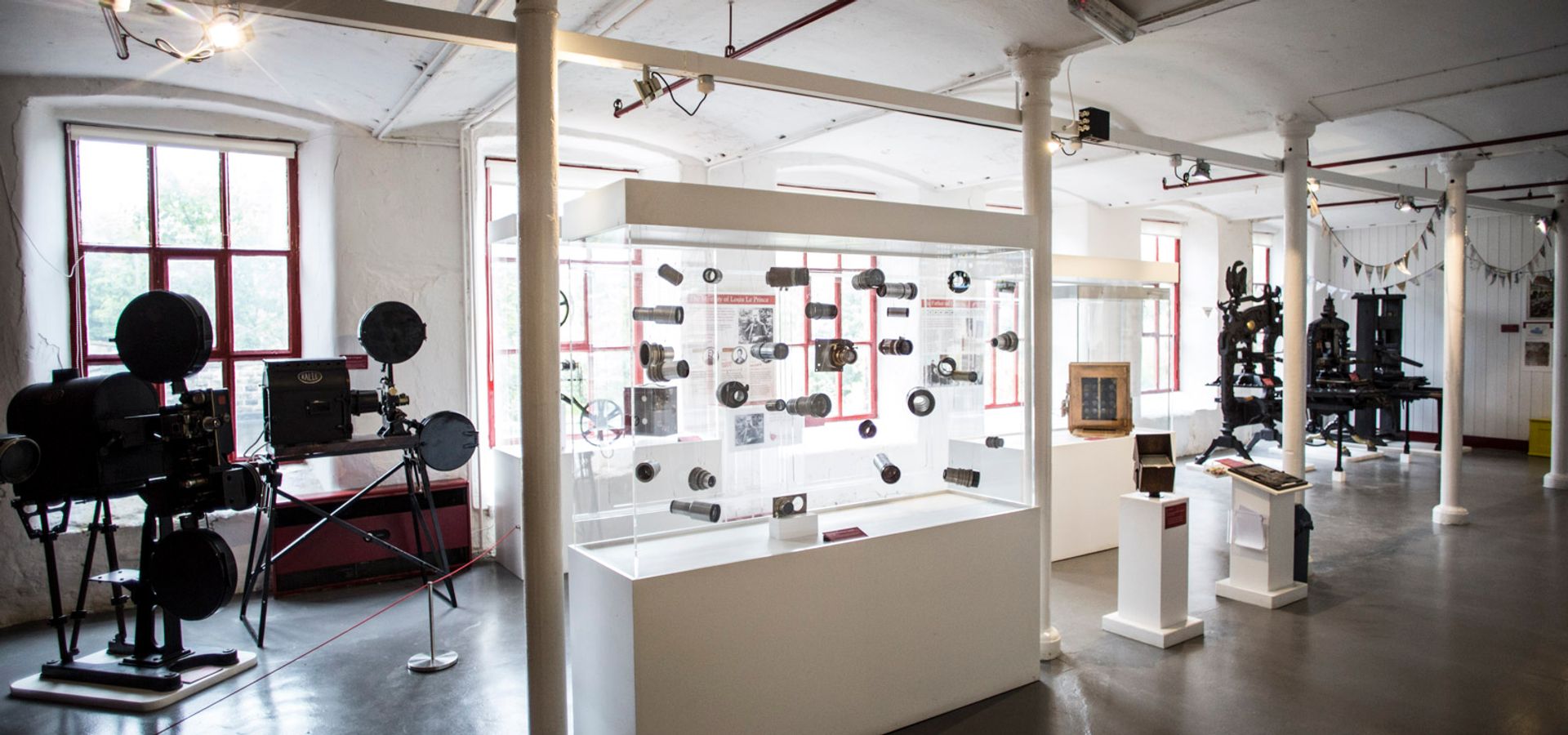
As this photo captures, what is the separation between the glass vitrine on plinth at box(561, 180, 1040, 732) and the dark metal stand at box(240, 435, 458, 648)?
1.88 m

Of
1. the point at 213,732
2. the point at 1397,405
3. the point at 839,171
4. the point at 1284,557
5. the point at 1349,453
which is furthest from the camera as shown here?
the point at 1397,405

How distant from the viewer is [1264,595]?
238 inches

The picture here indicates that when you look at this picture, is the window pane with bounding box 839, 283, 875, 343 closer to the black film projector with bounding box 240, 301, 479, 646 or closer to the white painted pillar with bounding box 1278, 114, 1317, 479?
the black film projector with bounding box 240, 301, 479, 646

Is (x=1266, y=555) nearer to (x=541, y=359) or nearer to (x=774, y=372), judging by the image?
(x=774, y=372)

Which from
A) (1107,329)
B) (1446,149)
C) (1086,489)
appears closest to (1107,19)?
(1107,329)

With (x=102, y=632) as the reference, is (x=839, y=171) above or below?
above

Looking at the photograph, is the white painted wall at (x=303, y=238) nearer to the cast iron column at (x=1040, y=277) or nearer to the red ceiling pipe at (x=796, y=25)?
the red ceiling pipe at (x=796, y=25)

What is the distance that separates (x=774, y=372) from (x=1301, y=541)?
4.50m

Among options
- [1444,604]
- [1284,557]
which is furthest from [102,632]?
[1444,604]

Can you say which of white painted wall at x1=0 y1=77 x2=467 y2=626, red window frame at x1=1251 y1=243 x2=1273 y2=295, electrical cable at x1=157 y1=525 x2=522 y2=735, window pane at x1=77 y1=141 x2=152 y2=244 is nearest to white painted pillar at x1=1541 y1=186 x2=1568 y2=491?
red window frame at x1=1251 y1=243 x2=1273 y2=295

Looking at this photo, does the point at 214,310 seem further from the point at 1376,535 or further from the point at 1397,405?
the point at 1397,405

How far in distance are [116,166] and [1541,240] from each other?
1641 cm

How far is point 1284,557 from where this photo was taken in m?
6.21

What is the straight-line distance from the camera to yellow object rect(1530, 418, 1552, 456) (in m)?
12.5
